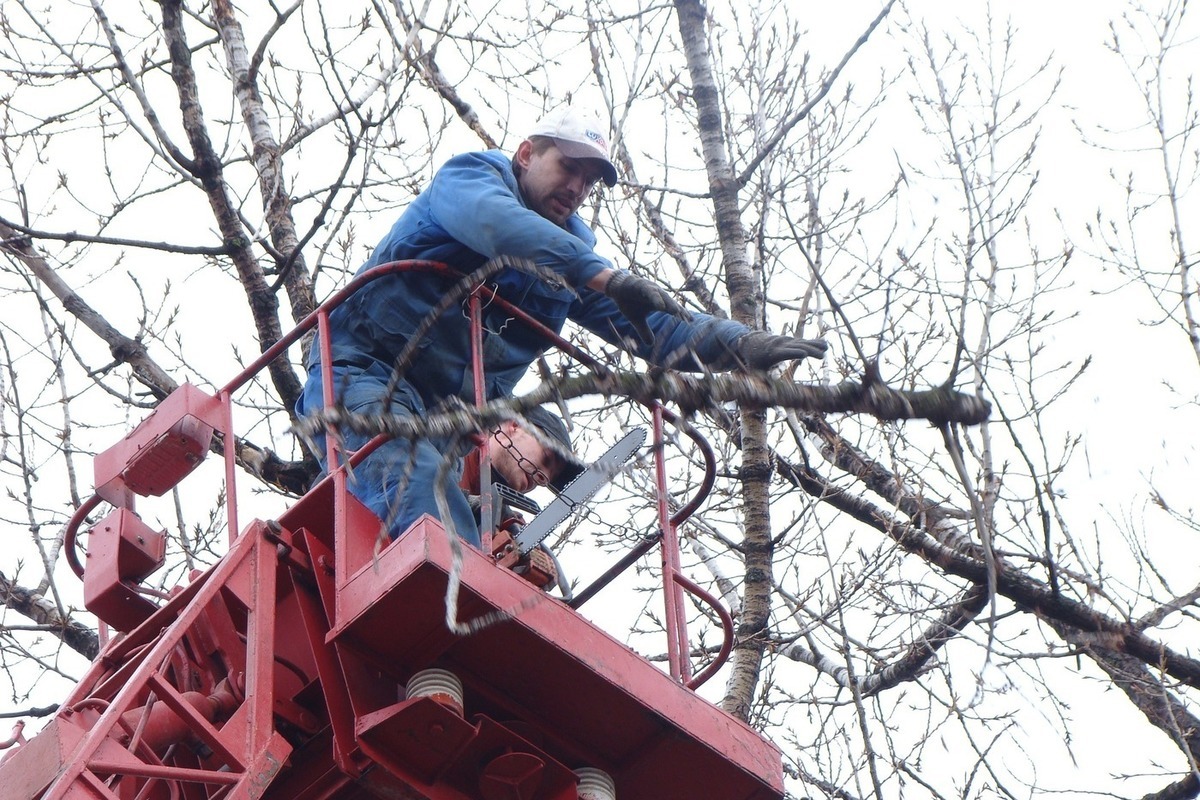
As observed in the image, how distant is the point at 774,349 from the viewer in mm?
4391

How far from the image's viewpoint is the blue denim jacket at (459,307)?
199 inches

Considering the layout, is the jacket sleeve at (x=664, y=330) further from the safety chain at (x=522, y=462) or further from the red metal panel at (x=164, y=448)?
the red metal panel at (x=164, y=448)

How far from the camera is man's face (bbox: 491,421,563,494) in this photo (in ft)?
18.2

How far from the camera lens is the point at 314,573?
4.67m

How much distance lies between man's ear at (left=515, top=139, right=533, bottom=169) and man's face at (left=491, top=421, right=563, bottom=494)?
1.04 metres

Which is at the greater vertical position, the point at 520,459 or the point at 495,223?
the point at 495,223

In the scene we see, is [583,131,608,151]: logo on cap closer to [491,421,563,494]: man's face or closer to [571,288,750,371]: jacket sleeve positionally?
[571,288,750,371]: jacket sleeve

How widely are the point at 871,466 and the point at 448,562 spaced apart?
448 cm

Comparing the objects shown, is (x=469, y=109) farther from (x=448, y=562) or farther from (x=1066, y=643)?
(x=448, y=562)

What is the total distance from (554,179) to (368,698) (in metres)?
2.33

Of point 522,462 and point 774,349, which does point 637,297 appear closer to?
point 774,349

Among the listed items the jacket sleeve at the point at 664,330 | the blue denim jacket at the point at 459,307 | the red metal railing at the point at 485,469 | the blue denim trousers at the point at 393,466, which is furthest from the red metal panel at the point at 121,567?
the jacket sleeve at the point at 664,330

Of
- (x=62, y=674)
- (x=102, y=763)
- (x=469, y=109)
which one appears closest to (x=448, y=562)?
(x=102, y=763)

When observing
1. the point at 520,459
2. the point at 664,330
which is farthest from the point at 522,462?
→ the point at 664,330
